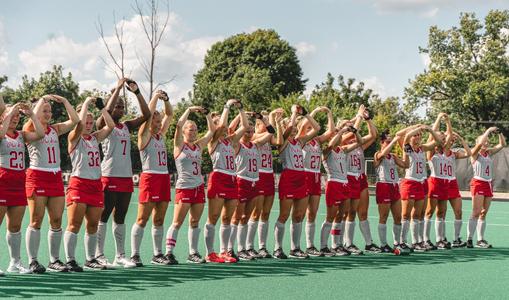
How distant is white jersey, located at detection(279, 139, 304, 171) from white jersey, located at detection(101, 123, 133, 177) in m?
2.55

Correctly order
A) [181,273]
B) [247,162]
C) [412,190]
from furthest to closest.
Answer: [412,190] → [247,162] → [181,273]

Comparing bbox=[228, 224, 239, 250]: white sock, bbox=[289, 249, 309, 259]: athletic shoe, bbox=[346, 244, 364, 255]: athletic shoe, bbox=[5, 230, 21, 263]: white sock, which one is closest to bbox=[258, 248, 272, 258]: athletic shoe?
bbox=[289, 249, 309, 259]: athletic shoe

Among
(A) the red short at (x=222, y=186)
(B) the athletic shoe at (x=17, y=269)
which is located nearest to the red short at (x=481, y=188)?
(A) the red short at (x=222, y=186)

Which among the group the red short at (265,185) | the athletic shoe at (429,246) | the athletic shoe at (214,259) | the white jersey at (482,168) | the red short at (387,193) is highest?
the white jersey at (482,168)

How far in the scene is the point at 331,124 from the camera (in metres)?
11.7

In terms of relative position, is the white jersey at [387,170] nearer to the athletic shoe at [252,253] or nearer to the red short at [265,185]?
the red short at [265,185]

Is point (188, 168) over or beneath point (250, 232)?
over

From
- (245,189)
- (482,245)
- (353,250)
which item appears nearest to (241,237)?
(245,189)

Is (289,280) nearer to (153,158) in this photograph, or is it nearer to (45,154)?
(153,158)

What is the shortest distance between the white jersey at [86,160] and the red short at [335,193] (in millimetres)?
3867

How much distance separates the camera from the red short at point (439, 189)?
1292cm

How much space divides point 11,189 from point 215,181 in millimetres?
2859

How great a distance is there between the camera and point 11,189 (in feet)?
28.4

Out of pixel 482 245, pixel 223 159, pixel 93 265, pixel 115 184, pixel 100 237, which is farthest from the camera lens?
pixel 482 245
